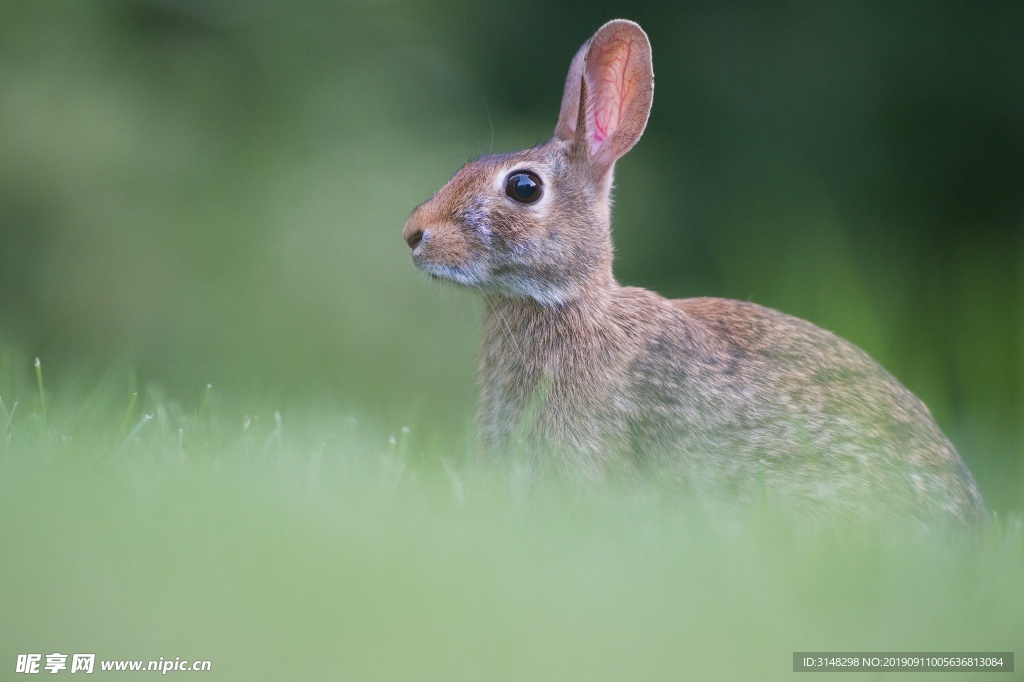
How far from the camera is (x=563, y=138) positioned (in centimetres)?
341

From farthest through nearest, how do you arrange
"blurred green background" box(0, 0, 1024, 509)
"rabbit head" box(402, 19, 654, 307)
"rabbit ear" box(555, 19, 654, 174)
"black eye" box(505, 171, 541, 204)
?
"blurred green background" box(0, 0, 1024, 509)
"rabbit ear" box(555, 19, 654, 174)
"black eye" box(505, 171, 541, 204)
"rabbit head" box(402, 19, 654, 307)

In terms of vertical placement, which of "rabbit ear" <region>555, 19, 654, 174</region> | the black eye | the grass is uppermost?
"rabbit ear" <region>555, 19, 654, 174</region>

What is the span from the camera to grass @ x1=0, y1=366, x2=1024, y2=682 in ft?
5.71

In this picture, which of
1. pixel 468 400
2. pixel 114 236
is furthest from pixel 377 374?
pixel 114 236


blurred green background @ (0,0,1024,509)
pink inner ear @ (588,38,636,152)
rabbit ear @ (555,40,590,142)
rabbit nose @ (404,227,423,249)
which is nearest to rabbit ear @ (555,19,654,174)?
pink inner ear @ (588,38,636,152)

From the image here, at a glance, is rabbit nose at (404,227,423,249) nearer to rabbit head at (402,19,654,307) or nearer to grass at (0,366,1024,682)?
rabbit head at (402,19,654,307)

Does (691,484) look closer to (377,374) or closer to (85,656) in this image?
(85,656)

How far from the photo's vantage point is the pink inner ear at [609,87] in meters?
3.23

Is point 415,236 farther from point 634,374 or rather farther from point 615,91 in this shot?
point 615,91

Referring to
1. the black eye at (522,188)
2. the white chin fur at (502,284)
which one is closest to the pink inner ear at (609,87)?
the black eye at (522,188)

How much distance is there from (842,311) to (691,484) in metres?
2.18

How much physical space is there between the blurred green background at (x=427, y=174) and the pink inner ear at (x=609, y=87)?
1727 mm

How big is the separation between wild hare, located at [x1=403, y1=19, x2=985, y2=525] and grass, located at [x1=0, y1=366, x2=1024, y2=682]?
29 centimetres

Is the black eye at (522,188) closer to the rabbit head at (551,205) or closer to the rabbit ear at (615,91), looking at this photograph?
the rabbit head at (551,205)
